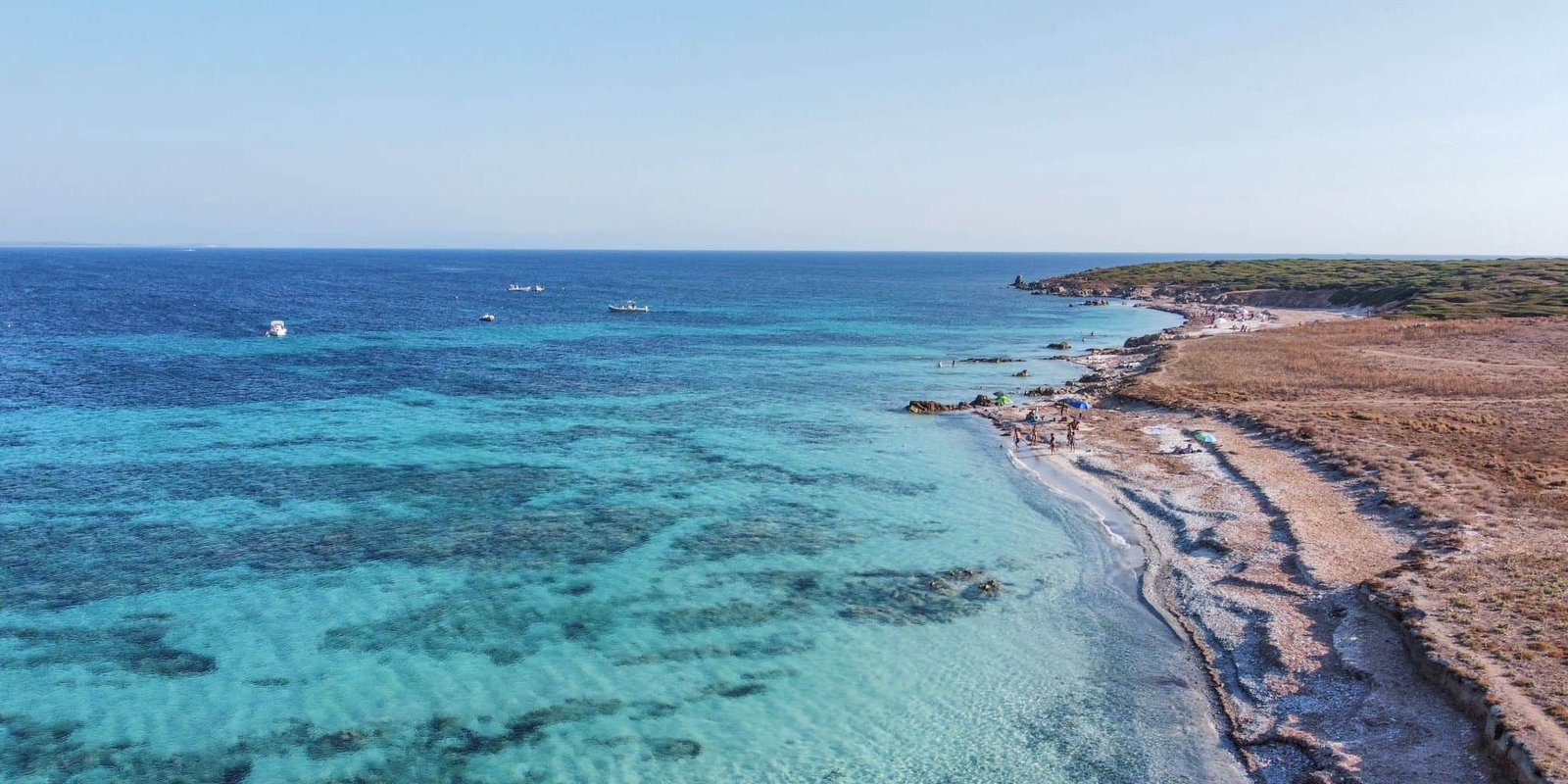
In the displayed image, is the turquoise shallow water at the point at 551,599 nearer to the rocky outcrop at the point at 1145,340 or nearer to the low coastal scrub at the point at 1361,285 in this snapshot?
the rocky outcrop at the point at 1145,340

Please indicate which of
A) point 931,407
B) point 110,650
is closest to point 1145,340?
point 931,407

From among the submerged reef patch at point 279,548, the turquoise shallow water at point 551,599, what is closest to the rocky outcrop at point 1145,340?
the turquoise shallow water at point 551,599

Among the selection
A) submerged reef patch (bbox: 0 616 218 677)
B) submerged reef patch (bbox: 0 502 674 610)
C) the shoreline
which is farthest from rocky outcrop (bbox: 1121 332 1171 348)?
submerged reef patch (bbox: 0 616 218 677)

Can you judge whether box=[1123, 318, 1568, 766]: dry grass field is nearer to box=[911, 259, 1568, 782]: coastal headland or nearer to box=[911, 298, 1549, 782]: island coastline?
box=[911, 259, 1568, 782]: coastal headland

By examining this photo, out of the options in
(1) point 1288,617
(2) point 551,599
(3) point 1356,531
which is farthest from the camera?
(3) point 1356,531

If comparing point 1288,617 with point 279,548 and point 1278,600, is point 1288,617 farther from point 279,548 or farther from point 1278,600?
point 279,548

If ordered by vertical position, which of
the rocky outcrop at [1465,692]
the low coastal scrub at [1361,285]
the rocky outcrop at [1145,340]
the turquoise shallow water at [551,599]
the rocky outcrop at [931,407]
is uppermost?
the low coastal scrub at [1361,285]

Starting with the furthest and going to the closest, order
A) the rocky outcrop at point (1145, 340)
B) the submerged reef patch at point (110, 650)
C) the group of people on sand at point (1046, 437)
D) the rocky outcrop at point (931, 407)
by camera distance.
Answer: the rocky outcrop at point (1145, 340), the rocky outcrop at point (931, 407), the group of people on sand at point (1046, 437), the submerged reef patch at point (110, 650)
